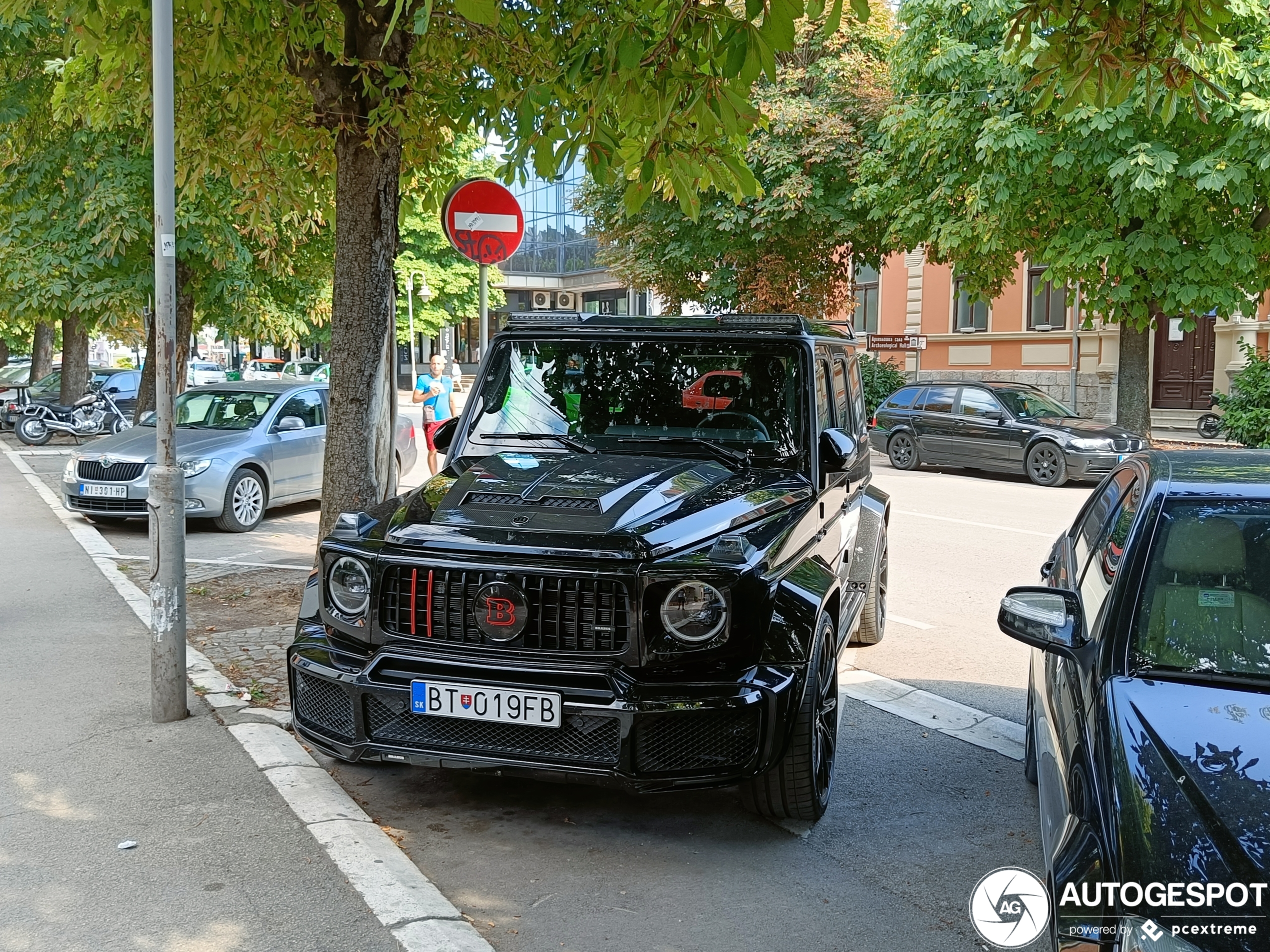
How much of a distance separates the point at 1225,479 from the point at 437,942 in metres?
2.68

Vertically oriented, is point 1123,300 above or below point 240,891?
above

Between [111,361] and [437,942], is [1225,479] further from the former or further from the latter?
[111,361]

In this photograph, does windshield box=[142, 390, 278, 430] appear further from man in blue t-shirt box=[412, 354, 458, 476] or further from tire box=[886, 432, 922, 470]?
tire box=[886, 432, 922, 470]

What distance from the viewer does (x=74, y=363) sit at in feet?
92.9

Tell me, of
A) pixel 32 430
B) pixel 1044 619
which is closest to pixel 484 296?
pixel 1044 619

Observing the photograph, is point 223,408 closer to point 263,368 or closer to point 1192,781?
point 1192,781

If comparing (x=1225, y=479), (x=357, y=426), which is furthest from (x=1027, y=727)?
(x=357, y=426)

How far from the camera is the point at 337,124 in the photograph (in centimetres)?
754

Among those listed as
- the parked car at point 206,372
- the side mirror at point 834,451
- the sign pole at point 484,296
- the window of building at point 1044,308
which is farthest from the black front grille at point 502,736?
the parked car at point 206,372

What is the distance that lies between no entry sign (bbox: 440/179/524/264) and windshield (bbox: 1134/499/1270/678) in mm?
5572

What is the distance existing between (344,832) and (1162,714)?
282cm

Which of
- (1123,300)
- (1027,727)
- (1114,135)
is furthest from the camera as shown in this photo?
(1123,300)

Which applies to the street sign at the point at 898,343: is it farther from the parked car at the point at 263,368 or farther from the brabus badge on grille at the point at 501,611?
the parked car at the point at 263,368

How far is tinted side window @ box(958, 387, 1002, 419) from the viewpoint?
62.5 feet
